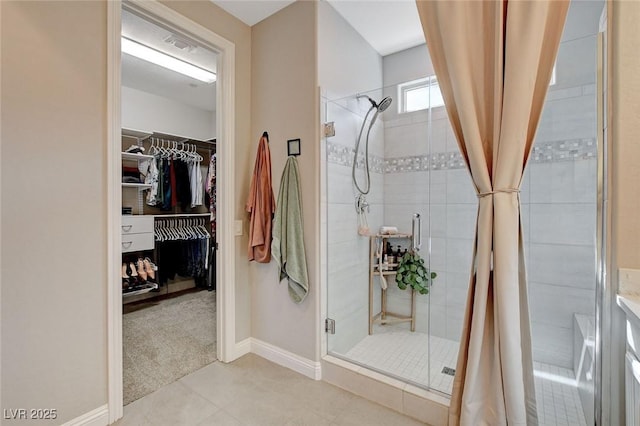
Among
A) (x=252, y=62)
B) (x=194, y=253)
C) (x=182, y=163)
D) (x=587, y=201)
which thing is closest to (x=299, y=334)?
(x=587, y=201)

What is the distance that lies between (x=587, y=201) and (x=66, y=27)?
9.88ft

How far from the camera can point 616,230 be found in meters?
1.22

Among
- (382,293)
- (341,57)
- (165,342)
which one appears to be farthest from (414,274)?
(165,342)

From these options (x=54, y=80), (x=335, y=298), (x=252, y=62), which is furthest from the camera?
(x=252, y=62)

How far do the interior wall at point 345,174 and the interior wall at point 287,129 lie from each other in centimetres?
13

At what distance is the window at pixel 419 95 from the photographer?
7.23 ft

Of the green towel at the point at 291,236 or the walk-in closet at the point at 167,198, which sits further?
the walk-in closet at the point at 167,198

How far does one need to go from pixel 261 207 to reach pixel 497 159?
162cm

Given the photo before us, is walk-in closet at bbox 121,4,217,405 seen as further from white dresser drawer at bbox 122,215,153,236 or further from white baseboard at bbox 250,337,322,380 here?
white baseboard at bbox 250,337,322,380

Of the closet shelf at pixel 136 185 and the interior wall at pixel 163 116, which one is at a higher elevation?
the interior wall at pixel 163 116

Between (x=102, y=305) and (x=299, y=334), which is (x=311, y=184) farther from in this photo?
(x=102, y=305)

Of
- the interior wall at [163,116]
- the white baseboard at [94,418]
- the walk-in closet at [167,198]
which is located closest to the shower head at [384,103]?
the walk-in closet at [167,198]

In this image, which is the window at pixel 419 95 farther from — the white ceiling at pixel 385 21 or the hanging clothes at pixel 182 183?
the hanging clothes at pixel 182 183

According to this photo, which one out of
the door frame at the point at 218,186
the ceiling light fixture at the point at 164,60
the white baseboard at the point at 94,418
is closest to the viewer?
Result: the white baseboard at the point at 94,418
